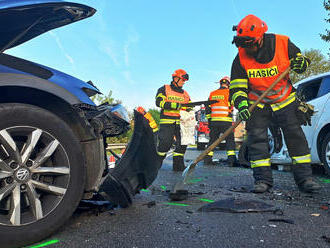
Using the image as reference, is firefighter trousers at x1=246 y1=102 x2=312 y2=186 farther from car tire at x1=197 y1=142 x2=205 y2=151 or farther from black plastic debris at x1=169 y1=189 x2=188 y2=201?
car tire at x1=197 y1=142 x2=205 y2=151

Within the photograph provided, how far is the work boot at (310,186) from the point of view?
3.59 meters

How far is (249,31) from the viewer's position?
12.1 feet

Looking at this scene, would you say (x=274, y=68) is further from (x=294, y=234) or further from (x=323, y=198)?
(x=294, y=234)

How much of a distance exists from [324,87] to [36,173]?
15.8 ft

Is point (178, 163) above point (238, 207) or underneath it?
above

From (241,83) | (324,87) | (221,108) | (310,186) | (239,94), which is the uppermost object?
(221,108)

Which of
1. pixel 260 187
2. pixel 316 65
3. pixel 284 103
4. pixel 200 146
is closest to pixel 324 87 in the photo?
pixel 284 103

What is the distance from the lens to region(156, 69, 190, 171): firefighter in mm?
6863

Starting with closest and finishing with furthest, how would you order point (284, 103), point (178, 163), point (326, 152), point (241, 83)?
point (284, 103), point (241, 83), point (326, 152), point (178, 163)

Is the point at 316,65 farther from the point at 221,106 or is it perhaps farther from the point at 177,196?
the point at 177,196

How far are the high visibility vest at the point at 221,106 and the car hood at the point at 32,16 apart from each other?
6003 mm

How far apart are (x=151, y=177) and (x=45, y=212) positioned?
4.26ft

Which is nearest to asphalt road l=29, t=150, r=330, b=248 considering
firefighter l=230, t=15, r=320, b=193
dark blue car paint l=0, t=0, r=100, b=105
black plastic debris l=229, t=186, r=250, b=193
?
black plastic debris l=229, t=186, r=250, b=193

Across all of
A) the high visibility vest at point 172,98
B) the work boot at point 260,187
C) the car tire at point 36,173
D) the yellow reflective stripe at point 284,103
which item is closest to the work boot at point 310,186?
the work boot at point 260,187
